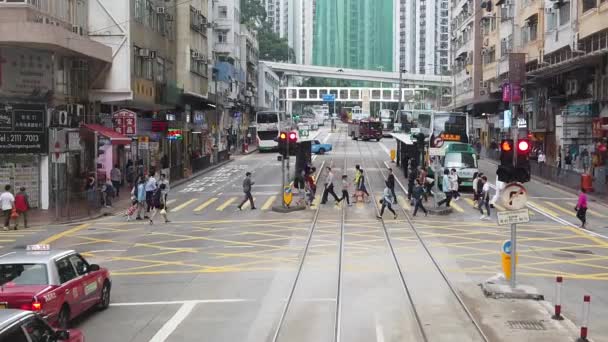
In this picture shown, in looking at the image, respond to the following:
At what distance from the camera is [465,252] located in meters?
21.3

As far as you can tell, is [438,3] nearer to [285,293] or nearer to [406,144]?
[406,144]

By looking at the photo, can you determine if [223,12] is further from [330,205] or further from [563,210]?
[563,210]

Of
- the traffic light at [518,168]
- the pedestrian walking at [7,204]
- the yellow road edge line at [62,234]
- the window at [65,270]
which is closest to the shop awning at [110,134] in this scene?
the yellow road edge line at [62,234]

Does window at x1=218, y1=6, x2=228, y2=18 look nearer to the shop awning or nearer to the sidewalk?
the shop awning

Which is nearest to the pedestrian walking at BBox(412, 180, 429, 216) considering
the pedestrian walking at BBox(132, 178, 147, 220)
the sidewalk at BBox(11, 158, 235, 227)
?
the pedestrian walking at BBox(132, 178, 147, 220)

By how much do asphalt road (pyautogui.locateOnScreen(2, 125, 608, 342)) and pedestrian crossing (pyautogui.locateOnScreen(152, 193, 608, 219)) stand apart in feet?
0.31

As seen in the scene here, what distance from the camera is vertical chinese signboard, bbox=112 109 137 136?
40.5 metres

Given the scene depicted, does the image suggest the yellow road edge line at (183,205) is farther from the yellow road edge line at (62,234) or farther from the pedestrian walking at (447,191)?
the pedestrian walking at (447,191)

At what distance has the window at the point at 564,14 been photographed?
46.4 meters

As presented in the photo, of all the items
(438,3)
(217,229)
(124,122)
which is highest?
(438,3)

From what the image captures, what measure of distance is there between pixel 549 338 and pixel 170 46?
1809 inches

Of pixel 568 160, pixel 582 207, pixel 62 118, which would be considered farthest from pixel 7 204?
pixel 568 160

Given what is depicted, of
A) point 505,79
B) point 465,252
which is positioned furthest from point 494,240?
point 505,79

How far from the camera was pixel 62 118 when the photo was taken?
34250mm
